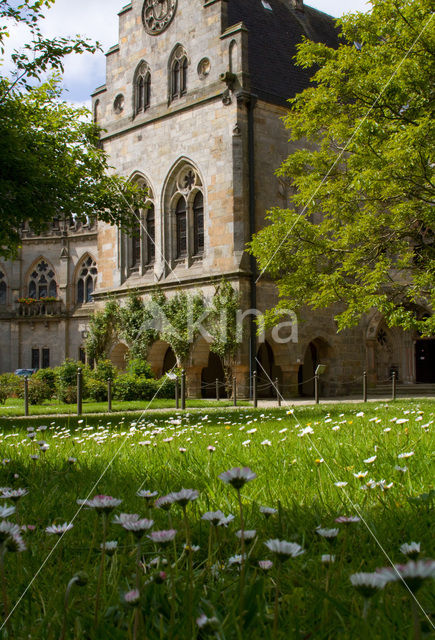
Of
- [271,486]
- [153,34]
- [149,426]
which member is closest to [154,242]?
[153,34]

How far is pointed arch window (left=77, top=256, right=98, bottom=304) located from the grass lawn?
97.1 feet

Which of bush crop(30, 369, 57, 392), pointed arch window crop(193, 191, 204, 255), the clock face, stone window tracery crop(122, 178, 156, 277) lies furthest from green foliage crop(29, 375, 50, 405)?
the clock face

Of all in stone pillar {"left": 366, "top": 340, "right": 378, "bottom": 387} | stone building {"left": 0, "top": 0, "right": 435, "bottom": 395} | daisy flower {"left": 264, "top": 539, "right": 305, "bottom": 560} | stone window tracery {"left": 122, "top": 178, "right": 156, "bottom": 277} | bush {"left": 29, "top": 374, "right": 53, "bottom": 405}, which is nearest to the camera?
daisy flower {"left": 264, "top": 539, "right": 305, "bottom": 560}

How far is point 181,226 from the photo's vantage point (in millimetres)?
22047

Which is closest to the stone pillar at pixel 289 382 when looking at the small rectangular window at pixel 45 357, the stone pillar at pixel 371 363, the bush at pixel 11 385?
the stone pillar at pixel 371 363

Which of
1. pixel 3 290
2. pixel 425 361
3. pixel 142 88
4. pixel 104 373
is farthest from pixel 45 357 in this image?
pixel 425 361

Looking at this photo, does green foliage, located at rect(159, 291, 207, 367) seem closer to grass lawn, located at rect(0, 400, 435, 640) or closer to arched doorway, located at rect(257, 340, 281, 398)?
arched doorway, located at rect(257, 340, 281, 398)

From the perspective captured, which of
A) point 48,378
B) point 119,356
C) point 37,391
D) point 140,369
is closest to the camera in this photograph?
point 37,391

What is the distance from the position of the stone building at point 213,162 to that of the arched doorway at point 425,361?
0.19 feet

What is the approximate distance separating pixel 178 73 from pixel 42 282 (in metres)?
17.0

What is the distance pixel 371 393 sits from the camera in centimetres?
2166

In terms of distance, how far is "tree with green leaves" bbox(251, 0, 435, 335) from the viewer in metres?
10.5

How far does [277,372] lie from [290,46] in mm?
12285

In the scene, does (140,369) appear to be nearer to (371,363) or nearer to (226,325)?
(226,325)
